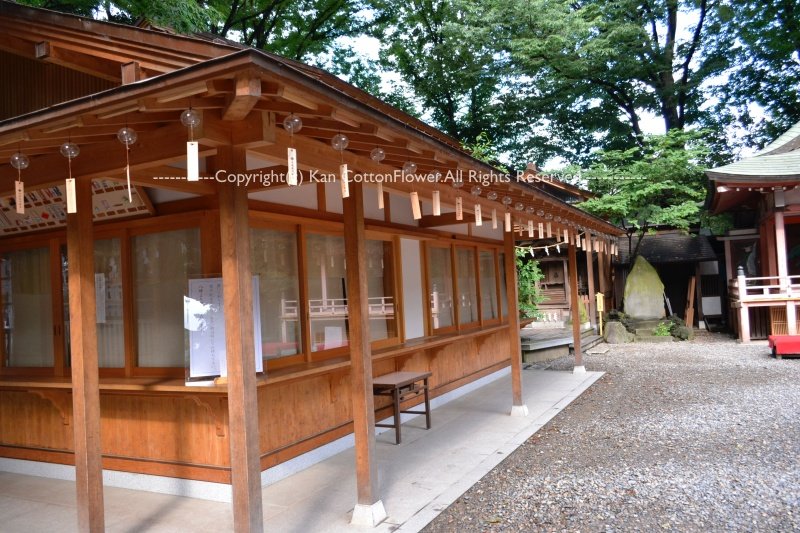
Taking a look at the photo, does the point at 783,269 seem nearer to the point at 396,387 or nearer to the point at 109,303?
the point at 396,387

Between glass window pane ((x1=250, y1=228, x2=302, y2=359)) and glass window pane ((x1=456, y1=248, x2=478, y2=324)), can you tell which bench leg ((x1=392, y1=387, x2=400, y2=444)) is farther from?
glass window pane ((x1=456, y1=248, x2=478, y2=324))

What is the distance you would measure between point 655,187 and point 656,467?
13.6 m

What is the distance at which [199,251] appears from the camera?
4945 mm

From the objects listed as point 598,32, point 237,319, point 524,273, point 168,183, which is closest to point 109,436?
point 168,183

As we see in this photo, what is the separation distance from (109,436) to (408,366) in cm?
356

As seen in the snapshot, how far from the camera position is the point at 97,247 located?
5477 mm

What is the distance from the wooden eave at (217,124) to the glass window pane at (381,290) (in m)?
2.63

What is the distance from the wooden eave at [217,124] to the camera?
258cm

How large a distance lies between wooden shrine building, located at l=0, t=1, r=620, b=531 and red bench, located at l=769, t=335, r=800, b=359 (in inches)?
286

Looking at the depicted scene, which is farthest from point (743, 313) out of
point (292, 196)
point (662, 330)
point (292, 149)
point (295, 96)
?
point (295, 96)

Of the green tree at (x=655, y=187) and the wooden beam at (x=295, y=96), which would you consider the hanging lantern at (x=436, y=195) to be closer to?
the wooden beam at (x=295, y=96)

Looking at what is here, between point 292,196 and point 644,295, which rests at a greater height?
point 292,196

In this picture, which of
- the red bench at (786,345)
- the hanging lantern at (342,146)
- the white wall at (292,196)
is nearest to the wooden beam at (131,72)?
the hanging lantern at (342,146)

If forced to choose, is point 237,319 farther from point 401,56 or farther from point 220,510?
point 401,56
